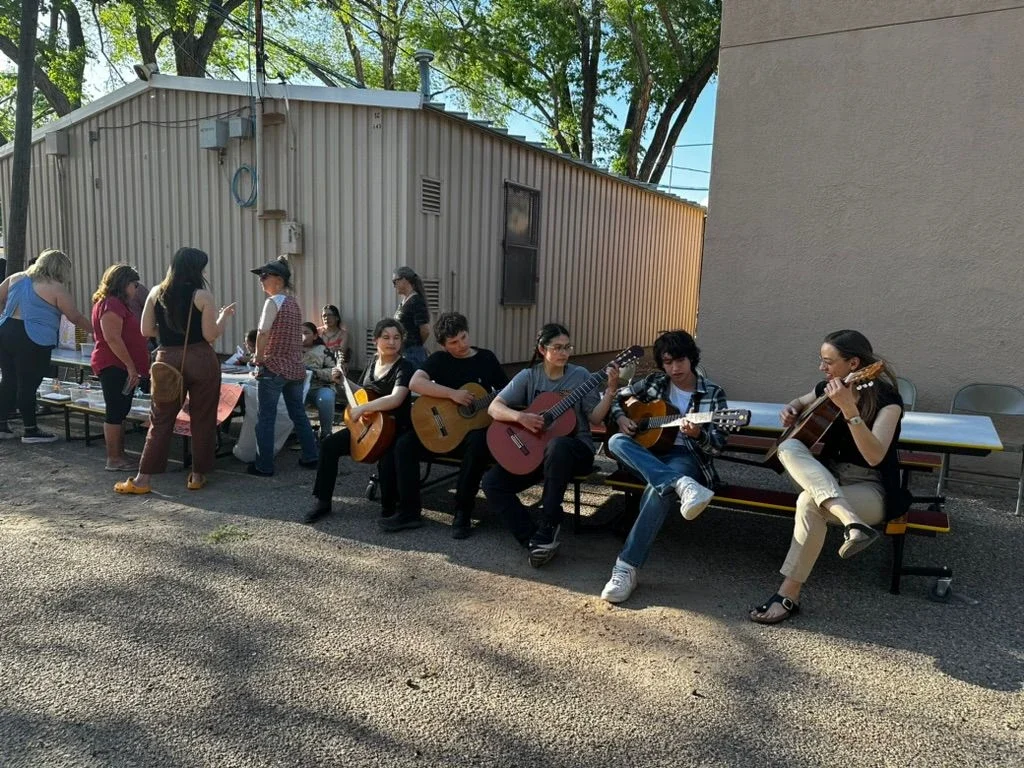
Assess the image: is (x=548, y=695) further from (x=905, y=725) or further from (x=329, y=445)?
(x=329, y=445)

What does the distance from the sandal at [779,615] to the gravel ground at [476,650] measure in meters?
0.04

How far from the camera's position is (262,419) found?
5.71 m

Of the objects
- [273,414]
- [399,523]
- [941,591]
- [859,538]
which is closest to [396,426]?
[399,523]

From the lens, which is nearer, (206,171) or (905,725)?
(905,725)

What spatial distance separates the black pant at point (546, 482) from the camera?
408cm

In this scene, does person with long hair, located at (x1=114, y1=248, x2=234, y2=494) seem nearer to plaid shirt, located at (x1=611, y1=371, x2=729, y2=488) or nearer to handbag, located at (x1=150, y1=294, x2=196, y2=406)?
handbag, located at (x1=150, y1=294, x2=196, y2=406)

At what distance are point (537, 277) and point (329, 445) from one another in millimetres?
5678

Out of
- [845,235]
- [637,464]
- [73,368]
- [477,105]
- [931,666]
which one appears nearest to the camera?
[931,666]

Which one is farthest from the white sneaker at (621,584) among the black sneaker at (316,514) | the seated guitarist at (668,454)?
the black sneaker at (316,514)

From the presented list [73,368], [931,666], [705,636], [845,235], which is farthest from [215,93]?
[931,666]

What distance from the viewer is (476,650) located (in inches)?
123

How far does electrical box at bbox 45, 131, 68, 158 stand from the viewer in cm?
965

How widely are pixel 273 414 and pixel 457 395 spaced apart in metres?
1.89

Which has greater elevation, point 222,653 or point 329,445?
point 329,445
